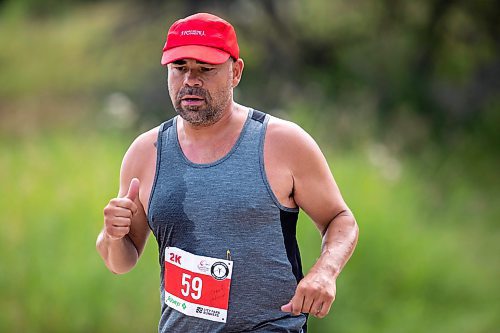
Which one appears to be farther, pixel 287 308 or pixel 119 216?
pixel 119 216

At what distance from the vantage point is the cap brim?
11.1ft

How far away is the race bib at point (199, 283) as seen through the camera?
133 inches

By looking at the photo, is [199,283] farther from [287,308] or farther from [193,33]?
[193,33]

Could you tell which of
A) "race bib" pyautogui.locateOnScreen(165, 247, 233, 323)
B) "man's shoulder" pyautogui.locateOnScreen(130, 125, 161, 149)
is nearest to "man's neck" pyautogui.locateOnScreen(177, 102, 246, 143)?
"man's shoulder" pyautogui.locateOnScreen(130, 125, 161, 149)

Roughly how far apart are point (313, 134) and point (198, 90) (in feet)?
20.2

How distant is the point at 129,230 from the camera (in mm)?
3566

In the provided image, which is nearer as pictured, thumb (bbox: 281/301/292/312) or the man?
thumb (bbox: 281/301/292/312)

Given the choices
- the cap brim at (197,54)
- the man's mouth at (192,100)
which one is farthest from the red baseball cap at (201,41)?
the man's mouth at (192,100)

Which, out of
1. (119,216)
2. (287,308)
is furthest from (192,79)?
(287,308)

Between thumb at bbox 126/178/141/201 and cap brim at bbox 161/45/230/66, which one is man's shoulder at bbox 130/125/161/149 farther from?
cap brim at bbox 161/45/230/66

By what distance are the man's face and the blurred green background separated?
13.9ft

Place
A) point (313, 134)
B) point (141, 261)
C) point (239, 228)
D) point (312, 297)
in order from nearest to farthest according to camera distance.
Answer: point (312, 297)
point (239, 228)
point (141, 261)
point (313, 134)

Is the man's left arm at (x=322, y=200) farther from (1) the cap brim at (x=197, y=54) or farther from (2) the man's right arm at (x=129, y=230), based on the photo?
(2) the man's right arm at (x=129, y=230)

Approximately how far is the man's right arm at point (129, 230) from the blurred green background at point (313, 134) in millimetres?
3876
